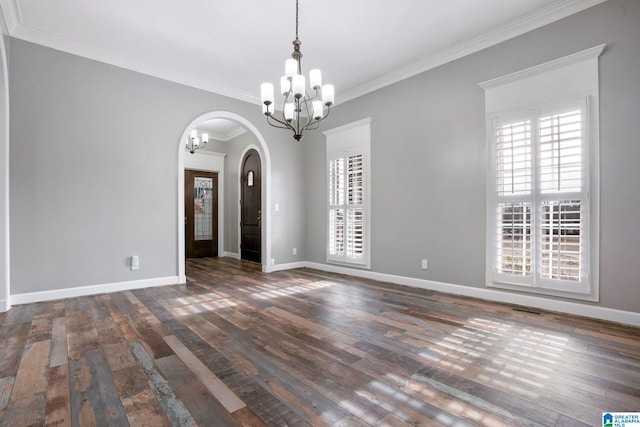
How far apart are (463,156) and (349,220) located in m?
2.03

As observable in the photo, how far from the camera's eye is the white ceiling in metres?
3.02

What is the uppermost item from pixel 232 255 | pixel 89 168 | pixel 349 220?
pixel 89 168

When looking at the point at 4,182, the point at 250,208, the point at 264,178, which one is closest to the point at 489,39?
the point at 264,178

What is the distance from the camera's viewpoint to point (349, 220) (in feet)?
16.7

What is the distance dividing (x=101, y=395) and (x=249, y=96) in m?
4.61

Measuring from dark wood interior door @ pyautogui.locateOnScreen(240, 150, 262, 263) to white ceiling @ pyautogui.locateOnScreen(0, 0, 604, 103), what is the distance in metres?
2.47

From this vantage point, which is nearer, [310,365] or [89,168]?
[310,365]

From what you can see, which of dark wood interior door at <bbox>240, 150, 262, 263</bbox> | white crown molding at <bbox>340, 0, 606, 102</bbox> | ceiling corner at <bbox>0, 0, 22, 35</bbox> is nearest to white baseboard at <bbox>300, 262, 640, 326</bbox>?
dark wood interior door at <bbox>240, 150, 262, 263</bbox>

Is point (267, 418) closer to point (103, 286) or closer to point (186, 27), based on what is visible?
point (103, 286)

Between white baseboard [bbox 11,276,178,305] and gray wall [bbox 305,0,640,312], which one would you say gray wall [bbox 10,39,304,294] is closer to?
white baseboard [bbox 11,276,178,305]

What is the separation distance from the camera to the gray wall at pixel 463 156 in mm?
2709

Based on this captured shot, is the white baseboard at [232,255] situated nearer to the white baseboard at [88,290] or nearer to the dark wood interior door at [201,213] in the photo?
the dark wood interior door at [201,213]
